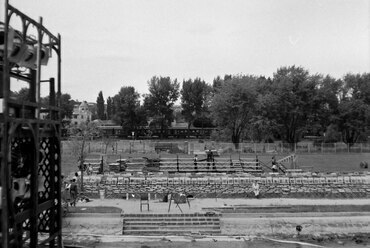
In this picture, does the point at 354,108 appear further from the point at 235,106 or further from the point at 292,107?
the point at 235,106

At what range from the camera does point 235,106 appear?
57.3 m

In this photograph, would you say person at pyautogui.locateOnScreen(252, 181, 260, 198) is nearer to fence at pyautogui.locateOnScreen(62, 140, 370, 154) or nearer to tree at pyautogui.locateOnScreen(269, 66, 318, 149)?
fence at pyautogui.locateOnScreen(62, 140, 370, 154)

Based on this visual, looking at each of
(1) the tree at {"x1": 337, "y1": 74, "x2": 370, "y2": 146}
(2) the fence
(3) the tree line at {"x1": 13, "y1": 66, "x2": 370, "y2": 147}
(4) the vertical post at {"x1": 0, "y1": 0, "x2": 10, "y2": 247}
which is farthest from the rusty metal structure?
(1) the tree at {"x1": 337, "y1": 74, "x2": 370, "y2": 146}

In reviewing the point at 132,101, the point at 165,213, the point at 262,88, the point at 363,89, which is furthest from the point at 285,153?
the point at 132,101

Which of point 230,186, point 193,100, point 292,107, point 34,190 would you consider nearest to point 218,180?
point 230,186

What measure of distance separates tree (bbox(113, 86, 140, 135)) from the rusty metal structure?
7128 cm

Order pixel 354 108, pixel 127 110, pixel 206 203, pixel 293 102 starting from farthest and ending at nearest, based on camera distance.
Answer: pixel 127 110 → pixel 354 108 → pixel 293 102 → pixel 206 203

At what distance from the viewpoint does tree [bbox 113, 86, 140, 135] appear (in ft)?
264

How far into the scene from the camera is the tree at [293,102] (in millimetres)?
56312

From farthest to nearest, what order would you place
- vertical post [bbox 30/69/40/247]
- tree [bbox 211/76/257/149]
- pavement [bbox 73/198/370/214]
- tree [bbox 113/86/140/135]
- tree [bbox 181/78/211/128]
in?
1. tree [bbox 181/78/211/128]
2. tree [bbox 113/86/140/135]
3. tree [bbox 211/76/257/149]
4. pavement [bbox 73/198/370/214]
5. vertical post [bbox 30/69/40/247]

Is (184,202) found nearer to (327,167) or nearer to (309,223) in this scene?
(309,223)

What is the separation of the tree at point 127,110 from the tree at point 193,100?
1347 cm

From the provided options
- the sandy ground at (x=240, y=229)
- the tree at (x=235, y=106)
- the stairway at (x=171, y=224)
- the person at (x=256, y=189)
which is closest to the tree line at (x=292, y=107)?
the tree at (x=235, y=106)

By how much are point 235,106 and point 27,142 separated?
166 ft
